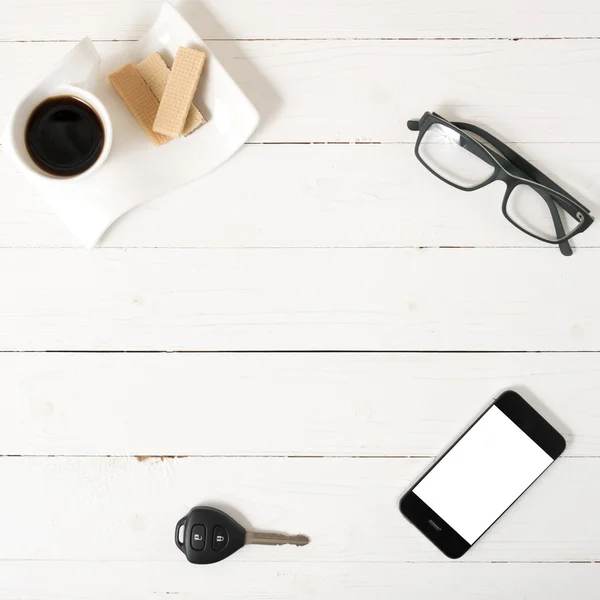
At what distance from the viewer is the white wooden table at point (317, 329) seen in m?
0.64

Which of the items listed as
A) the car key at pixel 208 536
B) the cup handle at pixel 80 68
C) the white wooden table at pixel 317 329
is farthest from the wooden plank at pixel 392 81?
the car key at pixel 208 536

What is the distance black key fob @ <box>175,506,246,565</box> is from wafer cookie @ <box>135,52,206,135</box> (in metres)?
0.39

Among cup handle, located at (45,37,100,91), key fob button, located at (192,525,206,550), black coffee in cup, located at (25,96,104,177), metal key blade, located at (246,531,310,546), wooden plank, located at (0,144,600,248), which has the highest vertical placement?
cup handle, located at (45,37,100,91)

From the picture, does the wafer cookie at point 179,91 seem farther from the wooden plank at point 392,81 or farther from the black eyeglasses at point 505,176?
the black eyeglasses at point 505,176

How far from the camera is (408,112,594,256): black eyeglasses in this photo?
63 cm

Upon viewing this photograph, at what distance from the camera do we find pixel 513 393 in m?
0.64

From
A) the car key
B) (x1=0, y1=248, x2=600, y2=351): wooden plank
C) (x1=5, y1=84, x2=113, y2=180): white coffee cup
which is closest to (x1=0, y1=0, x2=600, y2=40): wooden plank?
(x1=5, y1=84, x2=113, y2=180): white coffee cup

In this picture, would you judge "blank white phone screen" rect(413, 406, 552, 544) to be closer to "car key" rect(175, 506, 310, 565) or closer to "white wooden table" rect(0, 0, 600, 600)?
"white wooden table" rect(0, 0, 600, 600)

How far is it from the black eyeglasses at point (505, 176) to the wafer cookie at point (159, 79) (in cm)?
22

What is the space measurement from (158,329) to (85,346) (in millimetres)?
78

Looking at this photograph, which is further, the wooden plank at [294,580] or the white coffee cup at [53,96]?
the wooden plank at [294,580]

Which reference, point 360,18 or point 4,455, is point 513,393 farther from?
point 4,455

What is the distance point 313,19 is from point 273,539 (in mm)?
539

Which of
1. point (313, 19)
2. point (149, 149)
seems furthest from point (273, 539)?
point (313, 19)
